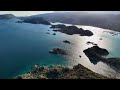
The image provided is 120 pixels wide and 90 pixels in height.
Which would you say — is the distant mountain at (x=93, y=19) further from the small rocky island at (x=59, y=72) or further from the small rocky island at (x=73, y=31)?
the small rocky island at (x=59, y=72)

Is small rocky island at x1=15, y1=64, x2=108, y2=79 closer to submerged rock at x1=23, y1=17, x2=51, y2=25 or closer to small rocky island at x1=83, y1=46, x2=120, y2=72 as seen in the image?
small rocky island at x1=83, y1=46, x2=120, y2=72

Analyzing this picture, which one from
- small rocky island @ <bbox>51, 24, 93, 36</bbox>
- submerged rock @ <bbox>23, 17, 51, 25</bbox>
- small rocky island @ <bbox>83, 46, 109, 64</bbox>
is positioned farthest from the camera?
submerged rock @ <bbox>23, 17, 51, 25</bbox>

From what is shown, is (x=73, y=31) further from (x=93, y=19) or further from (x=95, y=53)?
(x=95, y=53)

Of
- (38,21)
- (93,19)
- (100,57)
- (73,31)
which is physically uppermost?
(93,19)

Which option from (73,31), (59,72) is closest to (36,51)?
(59,72)

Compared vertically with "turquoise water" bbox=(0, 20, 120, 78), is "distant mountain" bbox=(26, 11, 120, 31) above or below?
above

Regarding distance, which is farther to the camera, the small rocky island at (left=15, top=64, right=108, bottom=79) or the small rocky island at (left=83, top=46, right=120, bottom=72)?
the small rocky island at (left=83, top=46, right=120, bottom=72)

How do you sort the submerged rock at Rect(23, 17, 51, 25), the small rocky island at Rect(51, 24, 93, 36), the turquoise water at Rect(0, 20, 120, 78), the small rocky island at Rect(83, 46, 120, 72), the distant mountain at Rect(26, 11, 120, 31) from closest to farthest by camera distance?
the turquoise water at Rect(0, 20, 120, 78) → the small rocky island at Rect(83, 46, 120, 72) → the small rocky island at Rect(51, 24, 93, 36) → the distant mountain at Rect(26, 11, 120, 31) → the submerged rock at Rect(23, 17, 51, 25)

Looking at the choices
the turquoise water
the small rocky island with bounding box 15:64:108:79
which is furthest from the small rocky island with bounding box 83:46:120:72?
the small rocky island with bounding box 15:64:108:79
